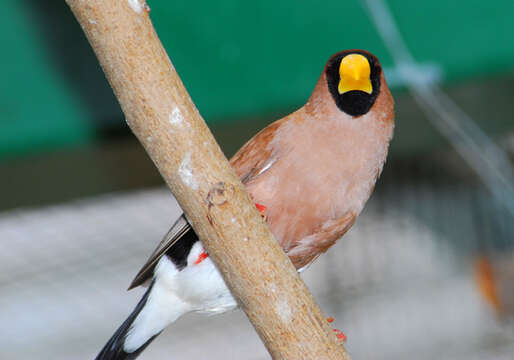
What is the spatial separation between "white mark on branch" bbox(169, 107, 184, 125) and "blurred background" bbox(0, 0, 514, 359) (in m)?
0.70

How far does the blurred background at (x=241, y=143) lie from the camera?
1275 millimetres

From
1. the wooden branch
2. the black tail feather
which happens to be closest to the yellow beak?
the wooden branch

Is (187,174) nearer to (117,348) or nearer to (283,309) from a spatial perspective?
(283,309)

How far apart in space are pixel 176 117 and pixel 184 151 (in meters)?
0.03

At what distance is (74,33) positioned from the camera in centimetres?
129

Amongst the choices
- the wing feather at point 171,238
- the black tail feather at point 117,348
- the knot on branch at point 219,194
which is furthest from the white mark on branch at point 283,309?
the black tail feather at point 117,348

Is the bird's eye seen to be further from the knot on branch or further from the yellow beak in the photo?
the knot on branch

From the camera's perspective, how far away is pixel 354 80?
0.76 m

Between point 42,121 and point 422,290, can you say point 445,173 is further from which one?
point 42,121

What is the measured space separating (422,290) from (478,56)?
89 centimetres

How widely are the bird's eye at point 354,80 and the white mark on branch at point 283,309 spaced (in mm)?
282

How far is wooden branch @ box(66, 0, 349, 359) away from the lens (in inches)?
23.2

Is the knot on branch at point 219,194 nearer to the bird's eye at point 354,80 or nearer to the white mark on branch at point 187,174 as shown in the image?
the white mark on branch at point 187,174

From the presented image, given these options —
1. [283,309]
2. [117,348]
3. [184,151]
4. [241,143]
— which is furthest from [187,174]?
[241,143]
